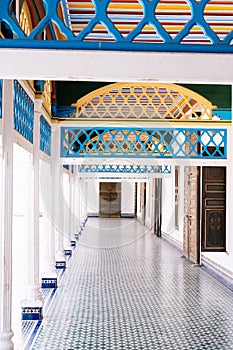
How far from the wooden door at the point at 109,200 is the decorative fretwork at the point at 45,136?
14661mm

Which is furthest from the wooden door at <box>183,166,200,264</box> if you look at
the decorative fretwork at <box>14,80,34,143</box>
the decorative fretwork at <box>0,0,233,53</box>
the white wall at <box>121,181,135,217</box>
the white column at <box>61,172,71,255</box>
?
the white wall at <box>121,181,135,217</box>

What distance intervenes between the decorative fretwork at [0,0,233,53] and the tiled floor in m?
2.14

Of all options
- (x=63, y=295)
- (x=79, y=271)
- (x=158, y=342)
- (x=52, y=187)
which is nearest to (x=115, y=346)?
(x=158, y=342)

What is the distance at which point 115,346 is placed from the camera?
11.7 feet

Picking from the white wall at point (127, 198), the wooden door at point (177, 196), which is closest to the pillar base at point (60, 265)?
the wooden door at point (177, 196)

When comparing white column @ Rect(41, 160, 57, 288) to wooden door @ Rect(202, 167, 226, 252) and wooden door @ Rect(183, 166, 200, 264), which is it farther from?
wooden door @ Rect(183, 166, 200, 264)

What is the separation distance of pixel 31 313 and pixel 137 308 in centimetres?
109

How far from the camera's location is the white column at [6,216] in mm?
2830

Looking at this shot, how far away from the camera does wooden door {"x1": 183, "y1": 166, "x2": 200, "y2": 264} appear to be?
7.27 metres

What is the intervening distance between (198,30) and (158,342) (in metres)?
2.50

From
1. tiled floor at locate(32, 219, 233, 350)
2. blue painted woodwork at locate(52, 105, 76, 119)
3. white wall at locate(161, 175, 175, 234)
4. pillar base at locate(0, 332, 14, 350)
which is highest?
blue painted woodwork at locate(52, 105, 76, 119)

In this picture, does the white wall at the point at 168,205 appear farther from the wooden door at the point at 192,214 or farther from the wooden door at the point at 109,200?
the wooden door at the point at 109,200

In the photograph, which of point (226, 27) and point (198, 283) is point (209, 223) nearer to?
point (198, 283)

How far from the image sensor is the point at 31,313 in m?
4.18
